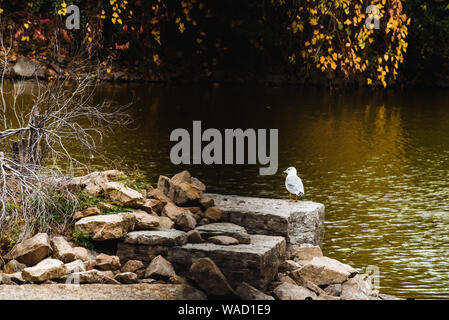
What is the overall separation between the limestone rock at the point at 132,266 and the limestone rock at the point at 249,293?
2.24 feet

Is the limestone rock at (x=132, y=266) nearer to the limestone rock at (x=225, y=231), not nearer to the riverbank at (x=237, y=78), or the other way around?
the limestone rock at (x=225, y=231)

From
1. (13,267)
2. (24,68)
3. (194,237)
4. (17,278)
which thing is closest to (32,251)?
(13,267)

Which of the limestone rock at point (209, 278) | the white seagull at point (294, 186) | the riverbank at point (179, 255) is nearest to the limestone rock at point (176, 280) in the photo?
the riverbank at point (179, 255)

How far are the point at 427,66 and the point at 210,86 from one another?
5355 millimetres

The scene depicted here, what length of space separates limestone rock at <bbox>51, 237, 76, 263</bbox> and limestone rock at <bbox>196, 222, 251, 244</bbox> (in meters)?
0.80

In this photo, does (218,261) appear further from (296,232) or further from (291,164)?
(291,164)

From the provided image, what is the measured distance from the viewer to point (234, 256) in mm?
4445

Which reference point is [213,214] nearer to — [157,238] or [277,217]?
[277,217]

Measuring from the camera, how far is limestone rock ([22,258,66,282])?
13.8ft

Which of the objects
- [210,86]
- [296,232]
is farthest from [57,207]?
[210,86]

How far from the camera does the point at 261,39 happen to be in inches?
706

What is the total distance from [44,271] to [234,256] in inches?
41.5

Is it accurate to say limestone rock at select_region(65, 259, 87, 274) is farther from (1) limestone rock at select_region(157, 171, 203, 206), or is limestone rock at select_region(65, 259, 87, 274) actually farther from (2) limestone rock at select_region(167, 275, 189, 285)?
(1) limestone rock at select_region(157, 171, 203, 206)

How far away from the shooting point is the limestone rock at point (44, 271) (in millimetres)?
4207
